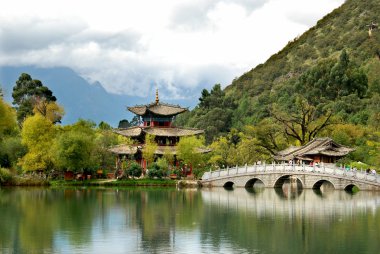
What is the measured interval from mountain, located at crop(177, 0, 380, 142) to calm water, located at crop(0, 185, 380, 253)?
2776cm

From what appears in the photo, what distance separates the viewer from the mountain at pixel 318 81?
286ft

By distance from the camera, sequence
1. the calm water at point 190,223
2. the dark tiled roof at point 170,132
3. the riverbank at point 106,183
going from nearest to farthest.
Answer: the calm water at point 190,223
the riverbank at point 106,183
the dark tiled roof at point 170,132

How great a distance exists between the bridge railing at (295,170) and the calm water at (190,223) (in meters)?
1.39

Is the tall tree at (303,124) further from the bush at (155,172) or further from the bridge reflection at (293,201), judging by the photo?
the bush at (155,172)

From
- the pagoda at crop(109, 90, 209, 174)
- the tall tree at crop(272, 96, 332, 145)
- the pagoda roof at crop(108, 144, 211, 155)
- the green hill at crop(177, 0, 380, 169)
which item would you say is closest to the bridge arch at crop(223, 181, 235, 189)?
the green hill at crop(177, 0, 380, 169)

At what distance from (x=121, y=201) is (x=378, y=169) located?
20.4m

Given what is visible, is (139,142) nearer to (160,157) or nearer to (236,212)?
(160,157)

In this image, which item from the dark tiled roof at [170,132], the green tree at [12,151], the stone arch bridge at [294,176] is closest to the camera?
the stone arch bridge at [294,176]

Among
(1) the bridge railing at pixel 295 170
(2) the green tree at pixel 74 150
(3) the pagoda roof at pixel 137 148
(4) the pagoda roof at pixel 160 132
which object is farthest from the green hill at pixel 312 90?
(2) the green tree at pixel 74 150

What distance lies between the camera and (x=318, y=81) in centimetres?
9088

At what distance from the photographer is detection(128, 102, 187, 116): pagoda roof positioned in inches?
2842

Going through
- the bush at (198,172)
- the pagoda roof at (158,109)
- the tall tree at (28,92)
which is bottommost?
the bush at (198,172)

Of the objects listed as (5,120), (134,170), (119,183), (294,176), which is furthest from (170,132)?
(294,176)

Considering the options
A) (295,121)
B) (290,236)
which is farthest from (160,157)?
(290,236)
